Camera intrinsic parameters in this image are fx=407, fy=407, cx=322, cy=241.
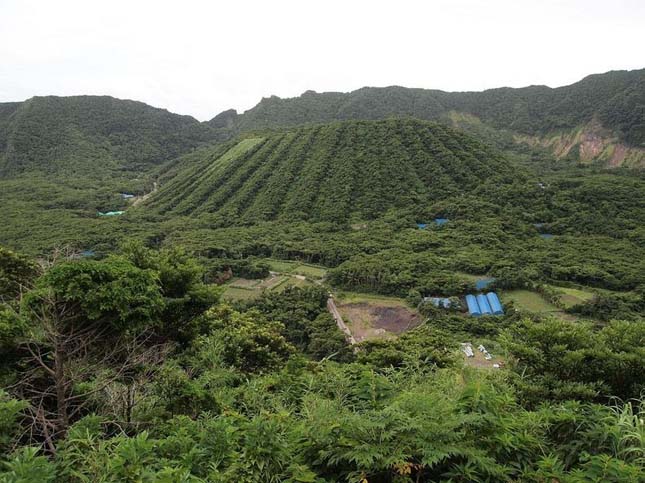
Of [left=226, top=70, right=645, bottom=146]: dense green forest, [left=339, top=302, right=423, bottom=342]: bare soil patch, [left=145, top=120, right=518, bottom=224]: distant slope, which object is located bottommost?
[left=339, top=302, right=423, bottom=342]: bare soil patch

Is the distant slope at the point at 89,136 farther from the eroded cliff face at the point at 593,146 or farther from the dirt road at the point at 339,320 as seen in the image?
the eroded cliff face at the point at 593,146

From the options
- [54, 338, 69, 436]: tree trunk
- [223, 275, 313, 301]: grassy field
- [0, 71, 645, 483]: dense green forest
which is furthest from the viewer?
[223, 275, 313, 301]: grassy field

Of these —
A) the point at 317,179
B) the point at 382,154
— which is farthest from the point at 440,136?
the point at 317,179

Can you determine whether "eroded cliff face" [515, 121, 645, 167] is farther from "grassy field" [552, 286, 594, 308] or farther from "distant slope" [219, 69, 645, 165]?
"grassy field" [552, 286, 594, 308]

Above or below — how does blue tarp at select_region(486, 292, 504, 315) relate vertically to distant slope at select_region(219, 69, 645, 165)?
below

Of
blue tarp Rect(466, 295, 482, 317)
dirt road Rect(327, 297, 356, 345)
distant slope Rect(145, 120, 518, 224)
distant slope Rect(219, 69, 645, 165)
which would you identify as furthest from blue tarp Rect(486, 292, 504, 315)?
distant slope Rect(219, 69, 645, 165)

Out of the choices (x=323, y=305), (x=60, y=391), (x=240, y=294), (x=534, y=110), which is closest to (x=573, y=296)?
(x=323, y=305)
